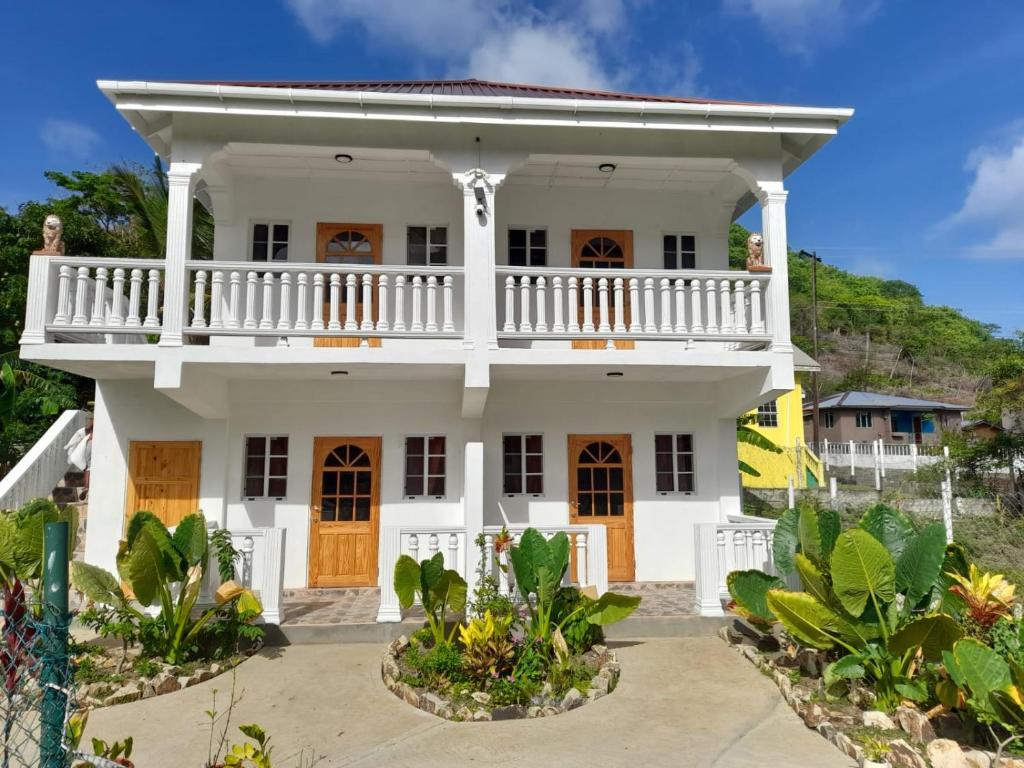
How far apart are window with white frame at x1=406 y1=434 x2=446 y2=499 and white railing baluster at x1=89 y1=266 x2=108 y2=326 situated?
4007mm

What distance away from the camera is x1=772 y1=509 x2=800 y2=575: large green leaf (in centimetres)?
621

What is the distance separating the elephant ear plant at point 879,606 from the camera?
4.66 meters

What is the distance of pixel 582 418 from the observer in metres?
9.34

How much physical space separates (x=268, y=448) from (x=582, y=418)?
4496 mm

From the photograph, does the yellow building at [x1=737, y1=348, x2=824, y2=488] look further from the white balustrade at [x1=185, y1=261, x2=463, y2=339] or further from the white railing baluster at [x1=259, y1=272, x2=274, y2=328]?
the white railing baluster at [x1=259, y1=272, x2=274, y2=328]

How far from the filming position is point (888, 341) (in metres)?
46.7

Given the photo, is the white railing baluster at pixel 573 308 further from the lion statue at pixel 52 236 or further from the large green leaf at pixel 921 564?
the lion statue at pixel 52 236

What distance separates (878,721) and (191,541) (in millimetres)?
6009

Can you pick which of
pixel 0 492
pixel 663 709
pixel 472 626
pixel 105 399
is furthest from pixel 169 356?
pixel 663 709

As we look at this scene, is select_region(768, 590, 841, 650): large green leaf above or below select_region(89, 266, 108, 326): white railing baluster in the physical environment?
below

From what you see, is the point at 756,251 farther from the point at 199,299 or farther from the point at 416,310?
the point at 199,299

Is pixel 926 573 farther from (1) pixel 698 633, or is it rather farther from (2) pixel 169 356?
(2) pixel 169 356

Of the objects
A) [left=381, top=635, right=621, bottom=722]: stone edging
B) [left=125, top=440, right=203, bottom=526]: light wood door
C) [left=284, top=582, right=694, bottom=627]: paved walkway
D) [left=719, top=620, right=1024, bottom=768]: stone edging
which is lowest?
[left=381, top=635, right=621, bottom=722]: stone edging

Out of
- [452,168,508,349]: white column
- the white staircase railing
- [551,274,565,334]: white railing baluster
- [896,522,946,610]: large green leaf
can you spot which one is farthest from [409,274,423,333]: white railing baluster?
the white staircase railing
